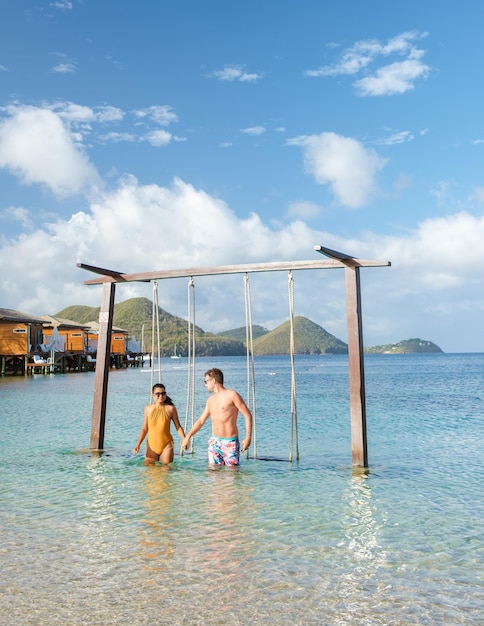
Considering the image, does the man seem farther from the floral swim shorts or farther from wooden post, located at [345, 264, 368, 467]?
wooden post, located at [345, 264, 368, 467]

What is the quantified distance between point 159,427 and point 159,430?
8 cm

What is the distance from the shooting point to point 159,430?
368 inches

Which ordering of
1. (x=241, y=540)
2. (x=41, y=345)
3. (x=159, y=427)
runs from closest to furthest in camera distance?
(x=241, y=540) < (x=159, y=427) < (x=41, y=345)

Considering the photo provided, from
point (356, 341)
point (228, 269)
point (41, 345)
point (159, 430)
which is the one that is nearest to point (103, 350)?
point (159, 430)

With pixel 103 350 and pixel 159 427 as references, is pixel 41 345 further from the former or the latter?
pixel 159 427

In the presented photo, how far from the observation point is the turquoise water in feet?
14.0

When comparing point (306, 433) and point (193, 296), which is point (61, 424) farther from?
point (193, 296)

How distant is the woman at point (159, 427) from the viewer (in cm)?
910

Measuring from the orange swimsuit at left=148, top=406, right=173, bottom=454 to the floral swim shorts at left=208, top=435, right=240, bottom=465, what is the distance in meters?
0.79

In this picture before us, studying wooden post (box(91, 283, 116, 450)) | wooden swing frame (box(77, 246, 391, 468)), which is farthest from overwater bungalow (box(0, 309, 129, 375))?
wooden swing frame (box(77, 246, 391, 468))

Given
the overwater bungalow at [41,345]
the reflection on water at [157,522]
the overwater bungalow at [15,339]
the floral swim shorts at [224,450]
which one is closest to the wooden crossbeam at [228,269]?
the floral swim shorts at [224,450]

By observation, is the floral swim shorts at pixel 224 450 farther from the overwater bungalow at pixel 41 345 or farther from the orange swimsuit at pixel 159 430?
the overwater bungalow at pixel 41 345

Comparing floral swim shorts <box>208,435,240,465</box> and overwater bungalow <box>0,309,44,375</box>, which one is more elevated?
overwater bungalow <box>0,309,44,375</box>

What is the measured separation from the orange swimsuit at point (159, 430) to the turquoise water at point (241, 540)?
40cm
